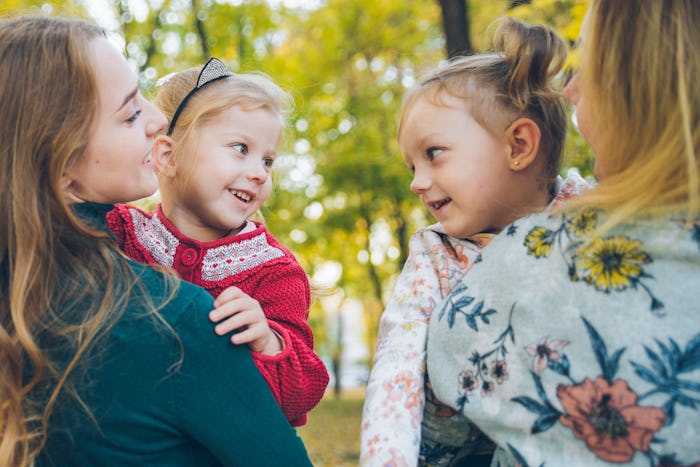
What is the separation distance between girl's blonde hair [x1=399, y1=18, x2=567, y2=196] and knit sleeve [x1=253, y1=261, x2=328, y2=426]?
0.70 meters

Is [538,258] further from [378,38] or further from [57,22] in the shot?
[378,38]

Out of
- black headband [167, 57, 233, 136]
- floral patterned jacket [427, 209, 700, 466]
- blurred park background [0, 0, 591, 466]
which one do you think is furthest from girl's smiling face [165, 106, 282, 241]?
blurred park background [0, 0, 591, 466]

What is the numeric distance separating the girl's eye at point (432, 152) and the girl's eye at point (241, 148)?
67 cm

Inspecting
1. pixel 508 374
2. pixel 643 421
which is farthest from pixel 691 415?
pixel 508 374

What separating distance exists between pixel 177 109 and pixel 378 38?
11.4 m

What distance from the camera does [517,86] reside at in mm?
2176

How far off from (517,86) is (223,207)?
1.05 metres

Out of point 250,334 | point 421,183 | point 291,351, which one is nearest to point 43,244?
point 250,334

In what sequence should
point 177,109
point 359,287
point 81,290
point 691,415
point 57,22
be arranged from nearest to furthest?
point 691,415
point 81,290
point 57,22
point 177,109
point 359,287

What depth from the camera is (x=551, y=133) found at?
2.21 metres

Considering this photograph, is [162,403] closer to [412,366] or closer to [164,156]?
[412,366]

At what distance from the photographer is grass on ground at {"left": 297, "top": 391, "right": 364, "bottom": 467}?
12.4 m

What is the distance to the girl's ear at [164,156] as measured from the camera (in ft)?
8.37

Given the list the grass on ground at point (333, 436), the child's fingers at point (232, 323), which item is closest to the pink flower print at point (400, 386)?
the child's fingers at point (232, 323)
